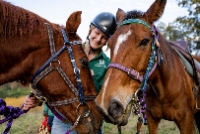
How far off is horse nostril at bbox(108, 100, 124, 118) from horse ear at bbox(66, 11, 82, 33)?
3.28ft

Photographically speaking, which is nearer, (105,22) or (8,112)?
(8,112)

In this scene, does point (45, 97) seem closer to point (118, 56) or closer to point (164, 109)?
point (118, 56)

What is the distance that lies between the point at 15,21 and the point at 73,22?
65 centimetres

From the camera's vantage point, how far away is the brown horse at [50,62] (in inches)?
94.4

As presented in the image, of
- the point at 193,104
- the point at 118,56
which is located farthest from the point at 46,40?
the point at 193,104

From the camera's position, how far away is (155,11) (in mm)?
3037

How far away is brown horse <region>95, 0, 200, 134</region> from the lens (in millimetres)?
2443

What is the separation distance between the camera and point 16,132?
761cm

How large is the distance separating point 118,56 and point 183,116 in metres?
2.10

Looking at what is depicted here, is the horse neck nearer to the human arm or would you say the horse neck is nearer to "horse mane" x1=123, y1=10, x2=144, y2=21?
"horse mane" x1=123, y1=10, x2=144, y2=21

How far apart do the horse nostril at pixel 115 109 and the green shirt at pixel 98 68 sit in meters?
1.02

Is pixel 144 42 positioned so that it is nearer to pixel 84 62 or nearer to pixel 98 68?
pixel 84 62

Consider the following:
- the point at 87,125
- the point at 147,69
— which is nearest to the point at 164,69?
the point at 147,69

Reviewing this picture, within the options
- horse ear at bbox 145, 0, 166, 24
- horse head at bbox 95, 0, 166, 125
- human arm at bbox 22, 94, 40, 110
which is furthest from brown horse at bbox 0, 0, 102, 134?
horse ear at bbox 145, 0, 166, 24
